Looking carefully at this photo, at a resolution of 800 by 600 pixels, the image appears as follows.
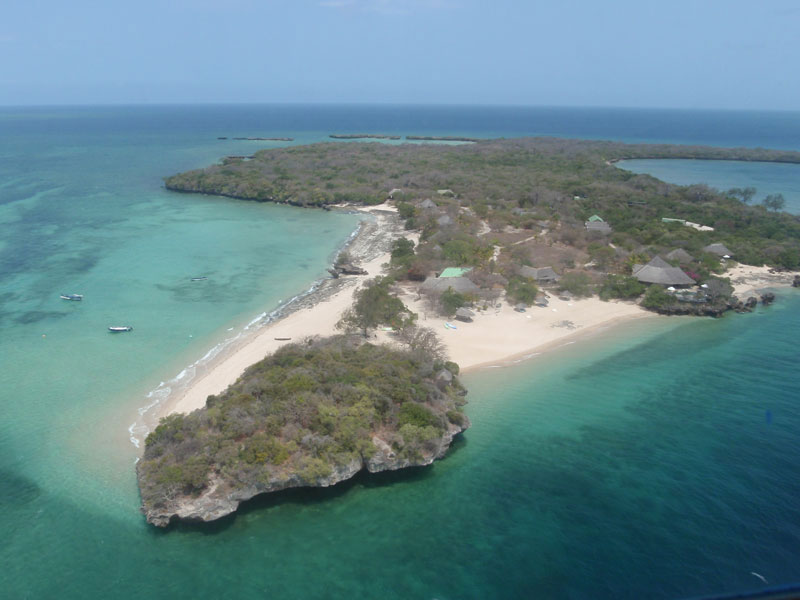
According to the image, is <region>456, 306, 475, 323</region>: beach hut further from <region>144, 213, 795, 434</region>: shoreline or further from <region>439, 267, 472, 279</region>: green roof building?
<region>439, 267, 472, 279</region>: green roof building

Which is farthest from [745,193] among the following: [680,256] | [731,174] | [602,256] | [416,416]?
[416,416]

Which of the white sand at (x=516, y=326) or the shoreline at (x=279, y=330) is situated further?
the white sand at (x=516, y=326)

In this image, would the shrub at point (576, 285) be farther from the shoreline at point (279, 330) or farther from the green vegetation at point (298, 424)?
the green vegetation at point (298, 424)

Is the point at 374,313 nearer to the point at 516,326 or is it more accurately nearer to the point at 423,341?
the point at 423,341

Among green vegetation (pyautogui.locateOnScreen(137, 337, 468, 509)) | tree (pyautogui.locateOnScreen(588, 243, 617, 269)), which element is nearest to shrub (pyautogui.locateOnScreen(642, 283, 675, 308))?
tree (pyautogui.locateOnScreen(588, 243, 617, 269))

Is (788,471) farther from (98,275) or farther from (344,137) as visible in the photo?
(344,137)

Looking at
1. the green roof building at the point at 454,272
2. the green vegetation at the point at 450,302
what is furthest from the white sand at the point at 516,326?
the green roof building at the point at 454,272
